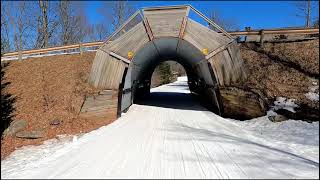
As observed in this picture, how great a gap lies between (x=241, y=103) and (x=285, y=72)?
2479mm

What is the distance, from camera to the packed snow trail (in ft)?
24.4

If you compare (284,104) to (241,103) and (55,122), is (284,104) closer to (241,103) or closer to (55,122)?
(241,103)

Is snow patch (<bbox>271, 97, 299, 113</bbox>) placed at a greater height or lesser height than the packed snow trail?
greater

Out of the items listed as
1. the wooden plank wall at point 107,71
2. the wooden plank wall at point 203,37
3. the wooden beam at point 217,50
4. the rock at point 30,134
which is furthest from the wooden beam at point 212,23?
the rock at point 30,134

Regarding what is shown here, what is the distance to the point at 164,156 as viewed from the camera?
876 centimetres

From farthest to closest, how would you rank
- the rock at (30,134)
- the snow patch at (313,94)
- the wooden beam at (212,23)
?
the wooden beam at (212,23), the snow patch at (313,94), the rock at (30,134)

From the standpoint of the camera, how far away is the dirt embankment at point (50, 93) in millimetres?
13664

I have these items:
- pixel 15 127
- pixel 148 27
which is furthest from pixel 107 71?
pixel 15 127

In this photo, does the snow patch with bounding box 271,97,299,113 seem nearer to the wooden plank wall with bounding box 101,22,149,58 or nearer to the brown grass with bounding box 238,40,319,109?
the brown grass with bounding box 238,40,319,109

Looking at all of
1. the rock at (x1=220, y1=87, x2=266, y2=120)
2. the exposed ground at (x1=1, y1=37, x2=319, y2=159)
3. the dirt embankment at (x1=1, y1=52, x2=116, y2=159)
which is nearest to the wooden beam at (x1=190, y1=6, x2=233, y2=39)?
the exposed ground at (x1=1, y1=37, x2=319, y2=159)

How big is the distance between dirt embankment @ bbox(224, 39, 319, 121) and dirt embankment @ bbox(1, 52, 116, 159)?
6.99m

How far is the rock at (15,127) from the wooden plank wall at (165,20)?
7256 millimetres

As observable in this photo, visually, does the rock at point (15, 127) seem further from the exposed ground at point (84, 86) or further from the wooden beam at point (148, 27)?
the wooden beam at point (148, 27)

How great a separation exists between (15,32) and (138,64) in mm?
28942
